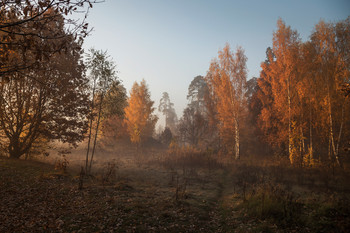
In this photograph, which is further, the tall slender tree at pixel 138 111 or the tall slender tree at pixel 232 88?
the tall slender tree at pixel 138 111

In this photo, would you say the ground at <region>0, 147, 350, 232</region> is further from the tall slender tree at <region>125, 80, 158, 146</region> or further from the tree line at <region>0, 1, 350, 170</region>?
the tall slender tree at <region>125, 80, 158, 146</region>

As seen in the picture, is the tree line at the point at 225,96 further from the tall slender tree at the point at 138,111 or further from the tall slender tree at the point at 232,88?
the tall slender tree at the point at 138,111

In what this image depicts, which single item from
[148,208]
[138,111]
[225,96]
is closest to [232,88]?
[225,96]

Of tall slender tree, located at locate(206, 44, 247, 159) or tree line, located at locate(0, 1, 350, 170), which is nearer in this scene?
tree line, located at locate(0, 1, 350, 170)

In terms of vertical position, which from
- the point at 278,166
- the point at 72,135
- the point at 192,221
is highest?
the point at 72,135

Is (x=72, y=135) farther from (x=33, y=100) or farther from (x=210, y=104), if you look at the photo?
(x=210, y=104)

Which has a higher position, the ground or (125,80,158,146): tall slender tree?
(125,80,158,146): tall slender tree

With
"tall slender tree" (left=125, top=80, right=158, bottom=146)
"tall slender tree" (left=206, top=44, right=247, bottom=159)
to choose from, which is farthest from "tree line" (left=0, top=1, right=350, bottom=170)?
"tall slender tree" (left=125, top=80, right=158, bottom=146)

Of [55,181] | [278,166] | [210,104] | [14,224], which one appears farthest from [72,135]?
[210,104]

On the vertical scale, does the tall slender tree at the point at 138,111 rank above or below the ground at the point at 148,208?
above

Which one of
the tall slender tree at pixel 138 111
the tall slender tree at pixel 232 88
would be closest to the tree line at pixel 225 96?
the tall slender tree at pixel 232 88

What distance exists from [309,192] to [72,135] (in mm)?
17446

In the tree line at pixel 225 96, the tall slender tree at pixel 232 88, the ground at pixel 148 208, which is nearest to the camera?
the ground at pixel 148 208

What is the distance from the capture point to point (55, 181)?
10609 mm
